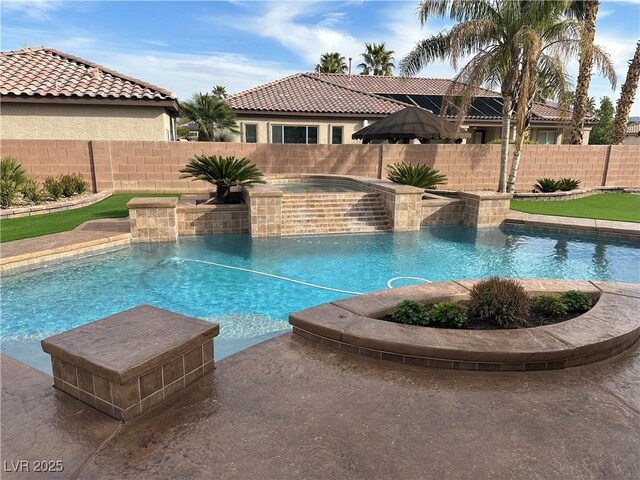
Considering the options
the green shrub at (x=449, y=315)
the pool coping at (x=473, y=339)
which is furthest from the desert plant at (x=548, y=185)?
the green shrub at (x=449, y=315)

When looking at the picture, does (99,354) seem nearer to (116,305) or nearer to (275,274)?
(116,305)

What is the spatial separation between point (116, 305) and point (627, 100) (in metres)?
25.5

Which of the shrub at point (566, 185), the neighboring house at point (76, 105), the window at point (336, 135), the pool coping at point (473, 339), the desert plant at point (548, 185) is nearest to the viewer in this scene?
the pool coping at point (473, 339)

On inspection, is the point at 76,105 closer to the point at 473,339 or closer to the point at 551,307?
the point at 473,339

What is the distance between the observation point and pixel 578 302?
14.8ft

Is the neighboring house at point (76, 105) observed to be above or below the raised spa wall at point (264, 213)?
above

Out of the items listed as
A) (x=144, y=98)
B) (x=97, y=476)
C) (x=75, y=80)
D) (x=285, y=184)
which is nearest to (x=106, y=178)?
(x=144, y=98)

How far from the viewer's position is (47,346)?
9.34ft

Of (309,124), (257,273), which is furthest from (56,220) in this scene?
(309,124)

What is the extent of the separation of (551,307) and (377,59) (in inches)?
1865

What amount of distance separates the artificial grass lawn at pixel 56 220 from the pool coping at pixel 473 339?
775 centimetres

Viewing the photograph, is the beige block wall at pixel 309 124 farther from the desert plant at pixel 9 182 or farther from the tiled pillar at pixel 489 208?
the desert plant at pixel 9 182

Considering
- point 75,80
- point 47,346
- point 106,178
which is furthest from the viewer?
point 75,80

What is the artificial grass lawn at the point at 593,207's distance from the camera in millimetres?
12324
